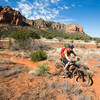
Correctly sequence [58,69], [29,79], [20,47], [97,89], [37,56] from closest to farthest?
[97,89] < [29,79] < [58,69] < [37,56] < [20,47]

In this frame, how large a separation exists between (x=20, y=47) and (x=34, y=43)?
200 centimetres

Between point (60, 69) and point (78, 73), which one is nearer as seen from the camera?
point (78, 73)

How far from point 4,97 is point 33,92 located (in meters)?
0.88

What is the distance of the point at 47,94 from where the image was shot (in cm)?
306

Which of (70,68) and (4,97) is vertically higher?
(70,68)

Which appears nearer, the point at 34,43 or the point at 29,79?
the point at 29,79

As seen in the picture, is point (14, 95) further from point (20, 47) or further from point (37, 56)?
point (20, 47)

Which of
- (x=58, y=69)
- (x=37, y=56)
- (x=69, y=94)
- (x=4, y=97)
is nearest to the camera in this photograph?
(x=4, y=97)

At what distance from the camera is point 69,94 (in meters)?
3.25

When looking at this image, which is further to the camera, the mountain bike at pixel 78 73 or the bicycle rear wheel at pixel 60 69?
the bicycle rear wheel at pixel 60 69

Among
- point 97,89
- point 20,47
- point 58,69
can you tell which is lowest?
point 97,89

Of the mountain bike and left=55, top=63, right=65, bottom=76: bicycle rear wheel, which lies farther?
left=55, top=63, right=65, bottom=76: bicycle rear wheel

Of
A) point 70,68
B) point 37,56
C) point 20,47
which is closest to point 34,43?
point 20,47

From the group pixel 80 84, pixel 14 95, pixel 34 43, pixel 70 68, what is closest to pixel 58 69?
pixel 70 68
